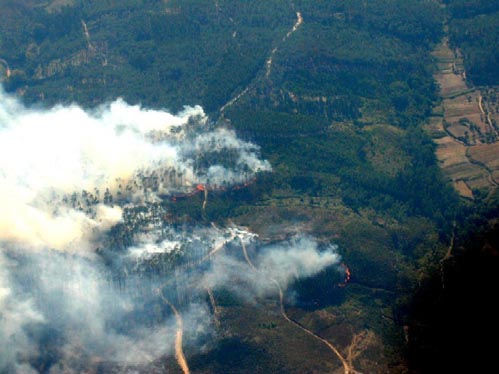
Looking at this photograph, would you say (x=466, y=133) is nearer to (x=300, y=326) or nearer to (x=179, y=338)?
(x=300, y=326)

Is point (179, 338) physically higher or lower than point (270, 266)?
higher

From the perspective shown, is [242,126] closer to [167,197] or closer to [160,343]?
[167,197]

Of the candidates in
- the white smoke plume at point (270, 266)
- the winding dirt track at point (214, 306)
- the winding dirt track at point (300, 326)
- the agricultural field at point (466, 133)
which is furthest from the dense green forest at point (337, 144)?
the winding dirt track at point (214, 306)

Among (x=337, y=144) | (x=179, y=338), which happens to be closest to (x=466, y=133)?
(x=337, y=144)

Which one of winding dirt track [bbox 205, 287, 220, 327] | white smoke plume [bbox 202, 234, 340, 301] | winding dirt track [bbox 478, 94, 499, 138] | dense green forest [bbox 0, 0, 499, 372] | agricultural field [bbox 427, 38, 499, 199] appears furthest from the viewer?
winding dirt track [bbox 478, 94, 499, 138]

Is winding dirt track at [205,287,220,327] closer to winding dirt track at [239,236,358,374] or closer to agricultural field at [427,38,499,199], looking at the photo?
winding dirt track at [239,236,358,374]

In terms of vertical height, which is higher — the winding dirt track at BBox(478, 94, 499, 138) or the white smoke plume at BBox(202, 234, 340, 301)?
the white smoke plume at BBox(202, 234, 340, 301)

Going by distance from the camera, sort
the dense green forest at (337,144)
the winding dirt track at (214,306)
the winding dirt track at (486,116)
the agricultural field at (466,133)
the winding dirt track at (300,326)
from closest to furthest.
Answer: the winding dirt track at (300,326) → the winding dirt track at (214,306) → the dense green forest at (337,144) → the agricultural field at (466,133) → the winding dirt track at (486,116)

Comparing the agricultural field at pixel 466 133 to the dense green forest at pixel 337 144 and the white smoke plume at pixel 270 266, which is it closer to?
the dense green forest at pixel 337 144

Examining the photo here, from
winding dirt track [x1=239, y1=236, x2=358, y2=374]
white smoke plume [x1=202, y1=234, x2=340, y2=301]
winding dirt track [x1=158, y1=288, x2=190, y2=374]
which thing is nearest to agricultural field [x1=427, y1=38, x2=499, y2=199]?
white smoke plume [x1=202, y1=234, x2=340, y2=301]

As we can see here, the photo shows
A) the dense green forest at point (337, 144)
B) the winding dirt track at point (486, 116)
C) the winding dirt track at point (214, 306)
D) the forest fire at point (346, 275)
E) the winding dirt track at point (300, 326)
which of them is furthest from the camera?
the winding dirt track at point (486, 116)

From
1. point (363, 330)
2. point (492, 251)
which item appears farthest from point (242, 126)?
point (492, 251)
